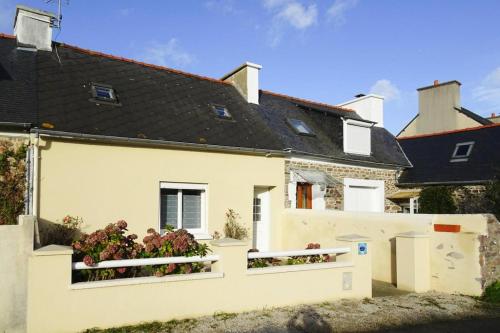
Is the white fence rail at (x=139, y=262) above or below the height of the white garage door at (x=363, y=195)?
below

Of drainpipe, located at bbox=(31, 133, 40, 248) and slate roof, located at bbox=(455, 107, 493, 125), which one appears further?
slate roof, located at bbox=(455, 107, 493, 125)

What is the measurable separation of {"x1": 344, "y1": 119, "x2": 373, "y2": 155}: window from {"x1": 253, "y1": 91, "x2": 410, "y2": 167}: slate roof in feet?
0.87

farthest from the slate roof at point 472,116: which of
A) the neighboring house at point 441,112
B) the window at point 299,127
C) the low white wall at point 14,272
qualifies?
the low white wall at point 14,272

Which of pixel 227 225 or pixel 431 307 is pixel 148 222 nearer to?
pixel 227 225

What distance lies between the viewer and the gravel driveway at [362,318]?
7031mm

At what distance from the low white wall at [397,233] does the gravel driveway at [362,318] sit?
68cm

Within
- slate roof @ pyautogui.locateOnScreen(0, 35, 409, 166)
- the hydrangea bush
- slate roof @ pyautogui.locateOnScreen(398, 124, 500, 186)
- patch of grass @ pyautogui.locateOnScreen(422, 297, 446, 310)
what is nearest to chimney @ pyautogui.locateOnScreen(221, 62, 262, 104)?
slate roof @ pyautogui.locateOnScreen(0, 35, 409, 166)

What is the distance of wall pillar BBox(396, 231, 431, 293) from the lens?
9867 mm

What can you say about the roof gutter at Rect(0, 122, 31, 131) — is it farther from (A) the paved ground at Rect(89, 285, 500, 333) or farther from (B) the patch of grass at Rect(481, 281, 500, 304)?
(B) the patch of grass at Rect(481, 281, 500, 304)

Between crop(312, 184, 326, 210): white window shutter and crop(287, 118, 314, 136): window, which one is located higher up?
crop(287, 118, 314, 136): window

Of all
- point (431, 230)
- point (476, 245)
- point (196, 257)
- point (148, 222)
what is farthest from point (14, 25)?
point (476, 245)

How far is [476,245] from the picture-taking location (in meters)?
9.30

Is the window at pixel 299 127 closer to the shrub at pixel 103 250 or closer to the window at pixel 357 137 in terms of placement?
the window at pixel 357 137

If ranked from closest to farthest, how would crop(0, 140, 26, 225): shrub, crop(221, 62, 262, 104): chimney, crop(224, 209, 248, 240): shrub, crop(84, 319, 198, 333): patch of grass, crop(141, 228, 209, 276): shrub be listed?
crop(84, 319, 198, 333): patch of grass → crop(141, 228, 209, 276): shrub → crop(0, 140, 26, 225): shrub → crop(224, 209, 248, 240): shrub → crop(221, 62, 262, 104): chimney
